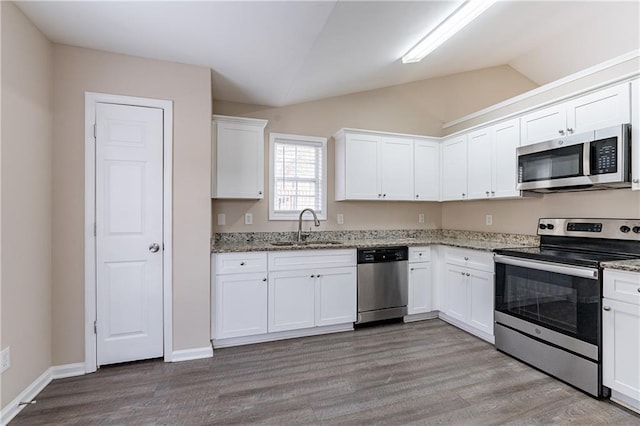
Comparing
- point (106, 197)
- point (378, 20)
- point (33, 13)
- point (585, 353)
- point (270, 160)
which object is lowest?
point (585, 353)

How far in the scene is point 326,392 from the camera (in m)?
2.22

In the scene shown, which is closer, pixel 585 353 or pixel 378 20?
pixel 585 353

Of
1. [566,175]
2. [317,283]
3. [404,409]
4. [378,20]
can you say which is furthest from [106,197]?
[566,175]

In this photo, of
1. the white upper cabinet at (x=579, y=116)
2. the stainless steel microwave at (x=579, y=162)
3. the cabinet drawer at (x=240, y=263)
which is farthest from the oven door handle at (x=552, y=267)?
the cabinet drawer at (x=240, y=263)

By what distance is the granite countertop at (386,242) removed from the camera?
3150mm

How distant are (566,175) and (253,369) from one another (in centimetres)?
308

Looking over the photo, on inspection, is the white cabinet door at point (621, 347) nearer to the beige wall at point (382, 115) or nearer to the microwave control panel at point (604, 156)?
the microwave control panel at point (604, 156)

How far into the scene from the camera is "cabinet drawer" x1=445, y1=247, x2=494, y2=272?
3083 mm

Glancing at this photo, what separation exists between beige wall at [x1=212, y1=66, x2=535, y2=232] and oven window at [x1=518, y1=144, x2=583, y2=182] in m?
1.60

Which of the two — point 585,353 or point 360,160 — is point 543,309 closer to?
point 585,353

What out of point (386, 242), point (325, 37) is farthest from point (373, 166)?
point (325, 37)

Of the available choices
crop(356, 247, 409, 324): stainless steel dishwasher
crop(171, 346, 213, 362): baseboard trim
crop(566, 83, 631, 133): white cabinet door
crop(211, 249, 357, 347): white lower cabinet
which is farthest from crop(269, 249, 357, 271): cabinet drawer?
crop(566, 83, 631, 133): white cabinet door

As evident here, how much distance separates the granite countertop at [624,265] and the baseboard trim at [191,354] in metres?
3.11

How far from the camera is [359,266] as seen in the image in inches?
134
